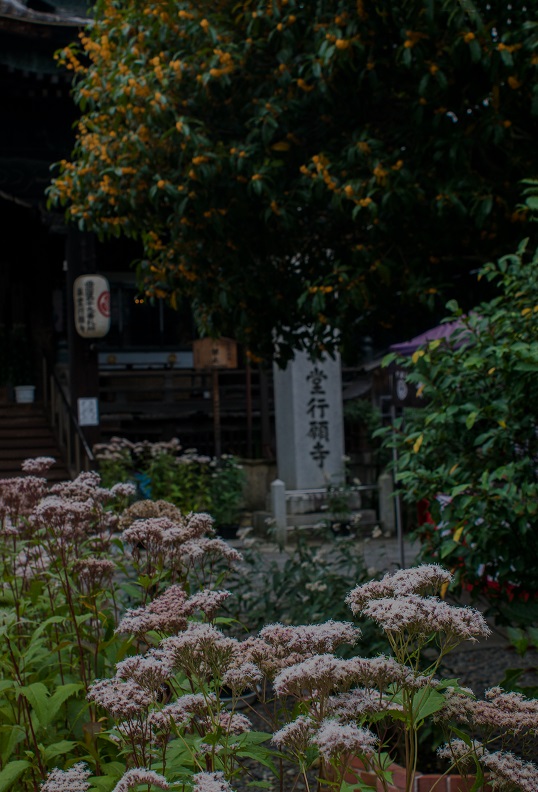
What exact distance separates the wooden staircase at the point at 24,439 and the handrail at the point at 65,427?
164 mm

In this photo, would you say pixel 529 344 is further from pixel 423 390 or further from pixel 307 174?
pixel 307 174

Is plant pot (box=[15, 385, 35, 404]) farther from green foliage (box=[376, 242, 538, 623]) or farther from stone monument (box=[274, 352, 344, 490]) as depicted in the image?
green foliage (box=[376, 242, 538, 623])

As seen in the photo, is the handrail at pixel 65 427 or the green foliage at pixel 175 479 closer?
the green foliage at pixel 175 479

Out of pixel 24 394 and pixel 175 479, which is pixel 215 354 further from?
pixel 24 394

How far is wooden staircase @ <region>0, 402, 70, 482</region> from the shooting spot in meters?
15.8

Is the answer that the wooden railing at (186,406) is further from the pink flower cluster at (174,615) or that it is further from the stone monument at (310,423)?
the pink flower cluster at (174,615)

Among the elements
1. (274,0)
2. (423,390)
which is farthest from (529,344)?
(274,0)

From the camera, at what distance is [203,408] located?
19.9 meters

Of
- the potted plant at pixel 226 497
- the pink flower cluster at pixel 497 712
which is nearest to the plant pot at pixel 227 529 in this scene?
the potted plant at pixel 226 497

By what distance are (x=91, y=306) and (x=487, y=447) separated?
11265 millimetres

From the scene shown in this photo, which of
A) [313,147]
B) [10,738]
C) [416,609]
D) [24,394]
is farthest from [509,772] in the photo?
[24,394]

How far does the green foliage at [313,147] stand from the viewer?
601cm

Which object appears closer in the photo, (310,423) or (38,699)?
(38,699)

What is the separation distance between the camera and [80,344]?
1477 cm
